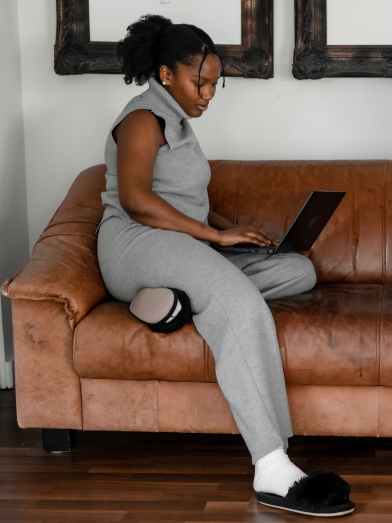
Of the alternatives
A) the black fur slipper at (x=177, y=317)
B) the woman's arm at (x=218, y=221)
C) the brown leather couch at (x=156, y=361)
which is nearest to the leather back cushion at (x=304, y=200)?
the woman's arm at (x=218, y=221)

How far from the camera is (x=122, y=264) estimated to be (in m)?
1.81

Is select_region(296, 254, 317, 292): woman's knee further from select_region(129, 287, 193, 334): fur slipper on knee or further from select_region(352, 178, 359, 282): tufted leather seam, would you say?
select_region(129, 287, 193, 334): fur slipper on knee

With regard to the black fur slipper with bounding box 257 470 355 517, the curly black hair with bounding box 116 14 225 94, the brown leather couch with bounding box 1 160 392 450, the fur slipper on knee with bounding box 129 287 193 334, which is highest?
the curly black hair with bounding box 116 14 225 94

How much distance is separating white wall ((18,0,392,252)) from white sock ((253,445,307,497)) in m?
1.55

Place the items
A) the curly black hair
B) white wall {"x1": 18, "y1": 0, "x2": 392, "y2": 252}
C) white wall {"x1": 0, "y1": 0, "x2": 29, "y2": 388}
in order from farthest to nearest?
1. white wall {"x1": 18, "y1": 0, "x2": 392, "y2": 252}
2. white wall {"x1": 0, "y1": 0, "x2": 29, "y2": 388}
3. the curly black hair

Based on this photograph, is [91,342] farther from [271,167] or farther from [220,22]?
[220,22]

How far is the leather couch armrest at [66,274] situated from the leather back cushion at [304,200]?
3 cm

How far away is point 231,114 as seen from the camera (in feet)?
8.95

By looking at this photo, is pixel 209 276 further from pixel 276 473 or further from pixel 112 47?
pixel 112 47

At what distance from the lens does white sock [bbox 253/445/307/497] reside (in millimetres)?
1480

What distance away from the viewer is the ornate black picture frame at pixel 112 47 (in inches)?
104

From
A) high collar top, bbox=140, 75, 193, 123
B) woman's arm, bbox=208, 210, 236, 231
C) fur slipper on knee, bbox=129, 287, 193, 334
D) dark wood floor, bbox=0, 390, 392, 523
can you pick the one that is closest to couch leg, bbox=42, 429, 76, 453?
dark wood floor, bbox=0, 390, 392, 523

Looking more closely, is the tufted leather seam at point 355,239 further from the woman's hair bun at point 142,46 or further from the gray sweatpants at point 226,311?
the woman's hair bun at point 142,46

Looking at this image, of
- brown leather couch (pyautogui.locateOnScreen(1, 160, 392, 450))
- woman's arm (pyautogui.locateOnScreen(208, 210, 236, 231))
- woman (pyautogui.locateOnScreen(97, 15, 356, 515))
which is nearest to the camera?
woman (pyautogui.locateOnScreen(97, 15, 356, 515))
